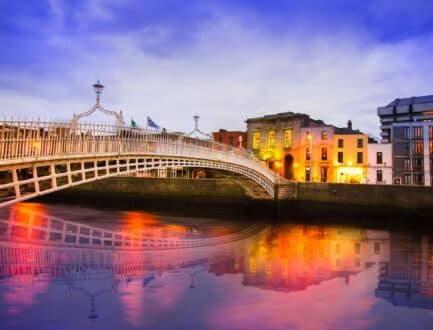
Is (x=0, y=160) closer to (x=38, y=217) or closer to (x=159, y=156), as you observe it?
(x=159, y=156)

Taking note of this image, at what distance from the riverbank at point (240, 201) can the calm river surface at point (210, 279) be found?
5.51 m

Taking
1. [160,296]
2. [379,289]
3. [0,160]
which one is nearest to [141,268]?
[160,296]

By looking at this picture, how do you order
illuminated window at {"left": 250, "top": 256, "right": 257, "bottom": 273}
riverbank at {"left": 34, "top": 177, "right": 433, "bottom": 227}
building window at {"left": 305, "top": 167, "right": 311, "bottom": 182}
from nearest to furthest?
illuminated window at {"left": 250, "top": 256, "right": 257, "bottom": 273} → riverbank at {"left": 34, "top": 177, "right": 433, "bottom": 227} → building window at {"left": 305, "top": 167, "right": 311, "bottom": 182}

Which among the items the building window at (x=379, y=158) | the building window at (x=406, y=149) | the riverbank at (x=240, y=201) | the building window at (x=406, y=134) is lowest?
the riverbank at (x=240, y=201)

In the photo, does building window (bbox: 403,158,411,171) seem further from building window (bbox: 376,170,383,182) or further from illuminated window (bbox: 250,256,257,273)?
illuminated window (bbox: 250,256,257,273)

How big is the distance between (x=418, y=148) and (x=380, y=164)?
347cm

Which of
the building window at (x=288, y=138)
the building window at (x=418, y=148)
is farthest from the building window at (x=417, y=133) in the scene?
the building window at (x=288, y=138)

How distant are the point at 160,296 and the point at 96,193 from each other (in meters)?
30.0

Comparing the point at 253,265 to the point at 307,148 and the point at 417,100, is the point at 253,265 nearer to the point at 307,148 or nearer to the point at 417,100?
the point at 307,148

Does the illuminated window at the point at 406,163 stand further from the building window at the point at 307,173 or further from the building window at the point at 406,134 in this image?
the building window at the point at 307,173

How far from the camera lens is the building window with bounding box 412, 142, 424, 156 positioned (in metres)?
39.2

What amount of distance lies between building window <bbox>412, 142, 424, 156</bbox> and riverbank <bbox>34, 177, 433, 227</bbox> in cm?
1359

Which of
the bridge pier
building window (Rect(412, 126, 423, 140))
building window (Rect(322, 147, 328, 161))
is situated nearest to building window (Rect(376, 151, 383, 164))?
building window (Rect(412, 126, 423, 140))

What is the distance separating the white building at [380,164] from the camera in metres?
39.9
